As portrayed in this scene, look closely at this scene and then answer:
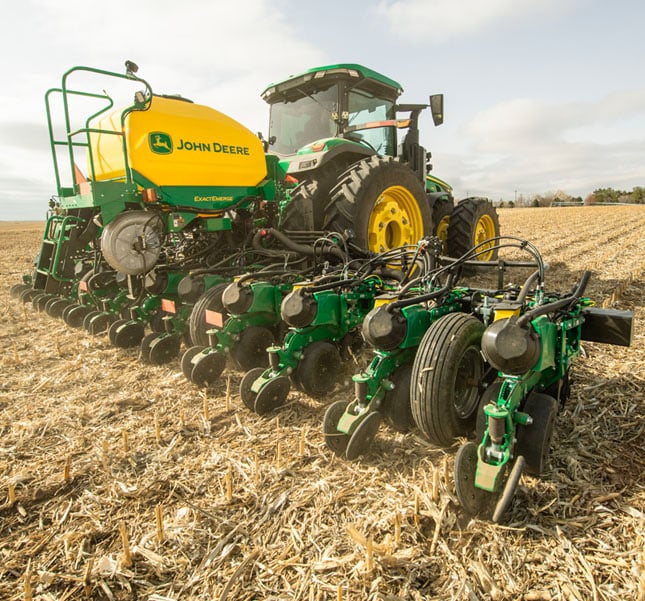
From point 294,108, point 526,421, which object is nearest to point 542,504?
point 526,421

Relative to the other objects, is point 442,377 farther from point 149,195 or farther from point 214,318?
point 149,195

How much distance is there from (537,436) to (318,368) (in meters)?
1.44

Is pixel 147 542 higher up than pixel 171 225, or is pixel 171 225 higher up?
pixel 171 225

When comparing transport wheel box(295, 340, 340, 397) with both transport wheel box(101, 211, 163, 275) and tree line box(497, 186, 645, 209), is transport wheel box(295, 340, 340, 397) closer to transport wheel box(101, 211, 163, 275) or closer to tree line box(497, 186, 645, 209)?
transport wheel box(101, 211, 163, 275)

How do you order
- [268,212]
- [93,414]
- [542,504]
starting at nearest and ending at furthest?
[542,504]
[93,414]
[268,212]

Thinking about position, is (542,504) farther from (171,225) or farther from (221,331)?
(171,225)

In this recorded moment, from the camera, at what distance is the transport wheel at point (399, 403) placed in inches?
97.8

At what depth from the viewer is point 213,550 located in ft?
5.80

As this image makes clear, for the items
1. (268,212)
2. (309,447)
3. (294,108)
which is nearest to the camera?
(309,447)

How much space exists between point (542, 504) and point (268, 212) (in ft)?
12.5

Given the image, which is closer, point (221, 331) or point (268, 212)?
point (221, 331)

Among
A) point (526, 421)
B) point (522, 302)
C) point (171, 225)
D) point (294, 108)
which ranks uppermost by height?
point (294, 108)

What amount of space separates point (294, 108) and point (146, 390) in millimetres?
4093

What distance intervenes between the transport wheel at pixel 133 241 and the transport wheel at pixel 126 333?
24.8 inches
